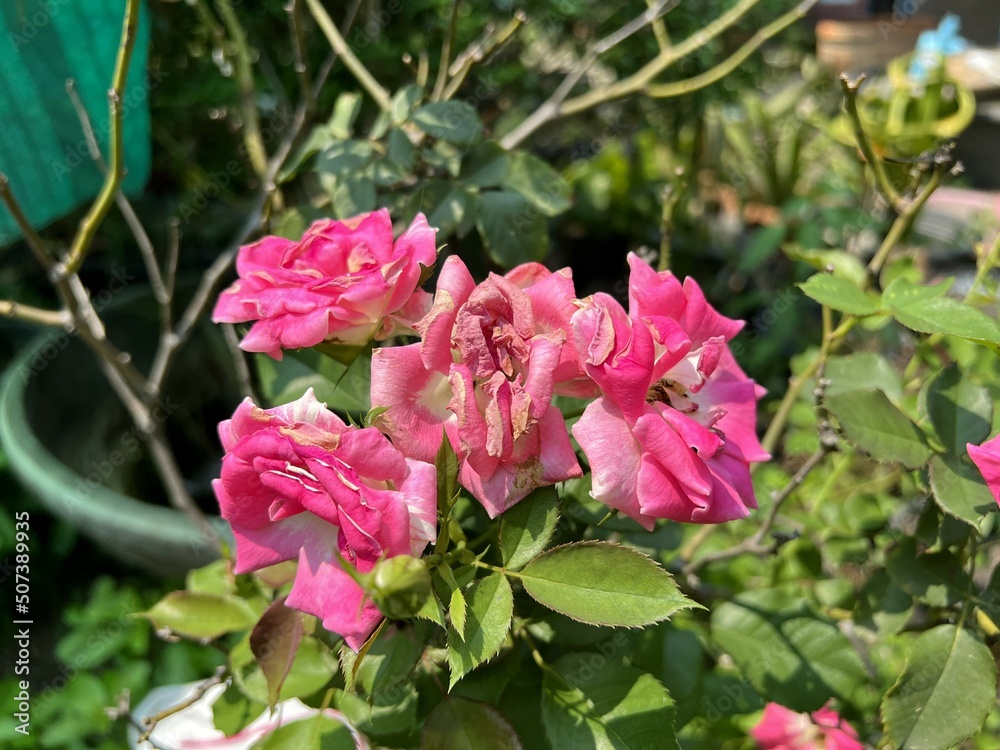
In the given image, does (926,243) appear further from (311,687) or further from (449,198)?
(311,687)

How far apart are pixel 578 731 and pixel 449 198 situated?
466mm

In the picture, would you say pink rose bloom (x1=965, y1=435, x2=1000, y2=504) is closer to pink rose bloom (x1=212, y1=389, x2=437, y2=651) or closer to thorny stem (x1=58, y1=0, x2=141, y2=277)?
pink rose bloom (x1=212, y1=389, x2=437, y2=651)

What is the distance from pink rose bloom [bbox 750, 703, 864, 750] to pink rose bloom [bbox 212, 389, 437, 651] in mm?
478

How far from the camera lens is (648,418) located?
0.40 metres

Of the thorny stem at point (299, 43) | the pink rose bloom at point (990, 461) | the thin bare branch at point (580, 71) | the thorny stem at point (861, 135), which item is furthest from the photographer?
the thin bare branch at point (580, 71)

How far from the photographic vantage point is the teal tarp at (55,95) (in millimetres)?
815

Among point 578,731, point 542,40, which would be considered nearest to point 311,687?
point 578,731

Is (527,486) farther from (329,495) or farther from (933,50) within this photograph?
(933,50)

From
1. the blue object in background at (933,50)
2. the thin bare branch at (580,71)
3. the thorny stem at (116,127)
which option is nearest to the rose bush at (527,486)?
the thorny stem at (116,127)

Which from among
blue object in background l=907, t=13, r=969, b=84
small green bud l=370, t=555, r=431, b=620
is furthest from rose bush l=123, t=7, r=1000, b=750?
blue object in background l=907, t=13, r=969, b=84

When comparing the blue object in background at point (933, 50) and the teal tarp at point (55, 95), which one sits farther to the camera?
the blue object in background at point (933, 50)

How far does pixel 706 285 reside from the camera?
7.39 feet

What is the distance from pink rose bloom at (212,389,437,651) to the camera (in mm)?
377

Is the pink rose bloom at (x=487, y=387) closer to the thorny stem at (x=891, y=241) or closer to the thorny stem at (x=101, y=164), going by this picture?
the thorny stem at (x=891, y=241)
